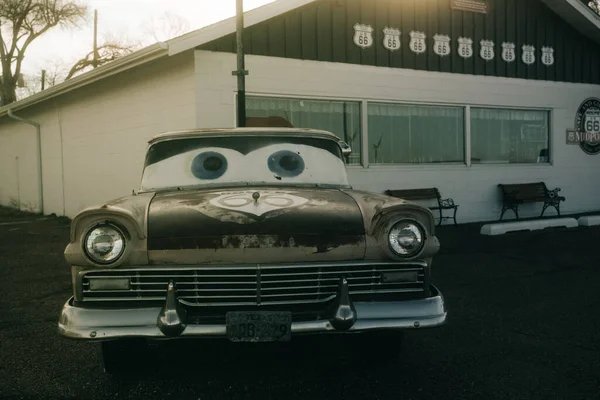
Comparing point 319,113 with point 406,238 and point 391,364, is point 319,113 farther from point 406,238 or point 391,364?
point 406,238

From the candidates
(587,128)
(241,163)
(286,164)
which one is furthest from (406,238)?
(587,128)

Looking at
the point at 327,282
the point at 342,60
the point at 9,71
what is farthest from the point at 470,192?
the point at 9,71

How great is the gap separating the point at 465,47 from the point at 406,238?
10.4m

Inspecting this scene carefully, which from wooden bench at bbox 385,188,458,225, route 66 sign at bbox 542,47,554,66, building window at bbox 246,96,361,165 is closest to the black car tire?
building window at bbox 246,96,361,165

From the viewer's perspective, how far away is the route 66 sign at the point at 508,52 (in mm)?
13383

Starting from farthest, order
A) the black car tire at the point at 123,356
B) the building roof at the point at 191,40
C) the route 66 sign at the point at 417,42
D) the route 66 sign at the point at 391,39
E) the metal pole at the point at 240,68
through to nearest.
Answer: the route 66 sign at the point at 417,42, the route 66 sign at the point at 391,39, the metal pole at the point at 240,68, the building roof at the point at 191,40, the black car tire at the point at 123,356

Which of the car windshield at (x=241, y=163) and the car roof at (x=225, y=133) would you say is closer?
the car windshield at (x=241, y=163)

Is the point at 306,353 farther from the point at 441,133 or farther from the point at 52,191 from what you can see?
the point at 52,191

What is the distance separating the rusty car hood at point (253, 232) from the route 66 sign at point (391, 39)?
8.93 m

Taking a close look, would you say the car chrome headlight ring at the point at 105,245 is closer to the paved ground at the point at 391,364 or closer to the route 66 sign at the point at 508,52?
the paved ground at the point at 391,364

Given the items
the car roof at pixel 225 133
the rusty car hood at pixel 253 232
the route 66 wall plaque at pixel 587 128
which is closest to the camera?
the rusty car hood at pixel 253 232

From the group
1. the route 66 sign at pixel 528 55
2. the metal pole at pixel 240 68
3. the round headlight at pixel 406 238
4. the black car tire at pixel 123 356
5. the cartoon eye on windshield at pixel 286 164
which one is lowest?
the black car tire at pixel 123 356

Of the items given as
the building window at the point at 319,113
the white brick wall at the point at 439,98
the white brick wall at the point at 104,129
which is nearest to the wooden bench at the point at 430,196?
the white brick wall at the point at 439,98

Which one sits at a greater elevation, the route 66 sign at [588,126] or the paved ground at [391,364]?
the route 66 sign at [588,126]
